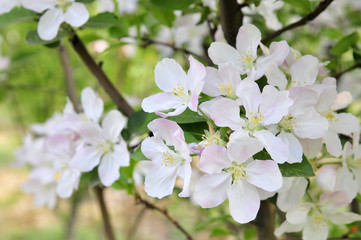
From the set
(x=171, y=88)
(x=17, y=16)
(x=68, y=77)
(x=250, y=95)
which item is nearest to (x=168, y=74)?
(x=171, y=88)

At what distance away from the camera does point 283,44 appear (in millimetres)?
492

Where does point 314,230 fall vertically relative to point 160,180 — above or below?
below

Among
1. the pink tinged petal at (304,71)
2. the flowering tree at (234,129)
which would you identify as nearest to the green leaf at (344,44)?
the flowering tree at (234,129)

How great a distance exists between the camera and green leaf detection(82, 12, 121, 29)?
68 centimetres

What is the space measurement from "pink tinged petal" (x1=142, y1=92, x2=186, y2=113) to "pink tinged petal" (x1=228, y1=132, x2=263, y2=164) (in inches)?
3.9

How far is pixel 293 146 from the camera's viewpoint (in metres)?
0.47

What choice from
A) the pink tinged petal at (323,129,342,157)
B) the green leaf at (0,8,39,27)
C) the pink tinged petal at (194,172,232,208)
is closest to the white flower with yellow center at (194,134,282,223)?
the pink tinged petal at (194,172,232,208)

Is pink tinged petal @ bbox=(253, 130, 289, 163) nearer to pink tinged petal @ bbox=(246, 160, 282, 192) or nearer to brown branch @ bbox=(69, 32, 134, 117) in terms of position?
pink tinged petal @ bbox=(246, 160, 282, 192)

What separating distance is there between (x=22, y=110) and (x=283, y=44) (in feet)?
7.03

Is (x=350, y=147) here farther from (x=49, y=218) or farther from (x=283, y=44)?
(x=49, y=218)

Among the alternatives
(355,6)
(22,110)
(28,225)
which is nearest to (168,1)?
(355,6)

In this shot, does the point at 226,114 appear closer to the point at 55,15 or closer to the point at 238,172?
the point at 238,172

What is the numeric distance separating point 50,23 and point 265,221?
0.47m

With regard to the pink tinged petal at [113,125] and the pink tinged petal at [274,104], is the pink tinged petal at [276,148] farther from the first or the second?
the pink tinged petal at [113,125]
